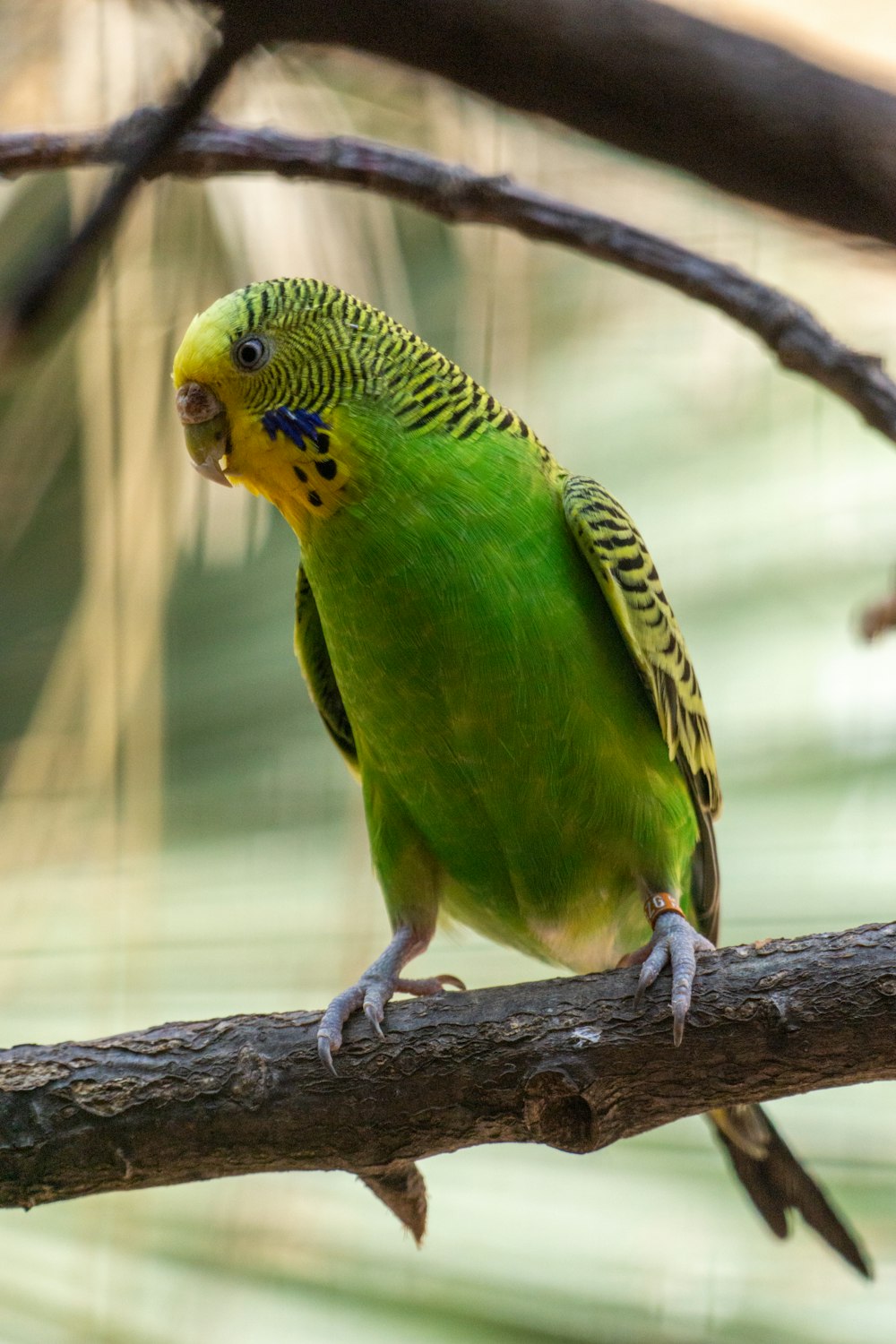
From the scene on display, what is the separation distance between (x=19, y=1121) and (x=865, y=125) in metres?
2.72

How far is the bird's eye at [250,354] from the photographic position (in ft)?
10.9

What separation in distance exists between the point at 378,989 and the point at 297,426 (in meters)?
1.50

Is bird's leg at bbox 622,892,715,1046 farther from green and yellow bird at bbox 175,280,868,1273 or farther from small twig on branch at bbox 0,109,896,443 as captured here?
small twig on branch at bbox 0,109,896,443

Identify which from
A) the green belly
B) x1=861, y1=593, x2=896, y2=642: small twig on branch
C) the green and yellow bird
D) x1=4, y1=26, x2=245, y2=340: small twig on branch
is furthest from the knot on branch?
x1=4, y1=26, x2=245, y2=340: small twig on branch

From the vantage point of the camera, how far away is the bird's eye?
331cm

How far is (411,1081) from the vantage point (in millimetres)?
3062

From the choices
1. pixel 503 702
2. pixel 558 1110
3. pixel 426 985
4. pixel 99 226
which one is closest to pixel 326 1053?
pixel 558 1110

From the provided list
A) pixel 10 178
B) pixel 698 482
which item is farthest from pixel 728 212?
pixel 10 178

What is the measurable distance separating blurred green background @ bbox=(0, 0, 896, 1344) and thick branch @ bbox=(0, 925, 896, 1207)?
95 cm

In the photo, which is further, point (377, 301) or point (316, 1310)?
point (377, 301)

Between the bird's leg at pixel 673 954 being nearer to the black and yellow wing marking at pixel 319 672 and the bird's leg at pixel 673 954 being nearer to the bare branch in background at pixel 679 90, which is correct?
the black and yellow wing marking at pixel 319 672

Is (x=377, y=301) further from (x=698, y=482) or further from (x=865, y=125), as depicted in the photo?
(x=865, y=125)

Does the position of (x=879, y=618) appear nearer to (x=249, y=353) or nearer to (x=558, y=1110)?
(x=558, y=1110)

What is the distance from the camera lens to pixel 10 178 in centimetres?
312
